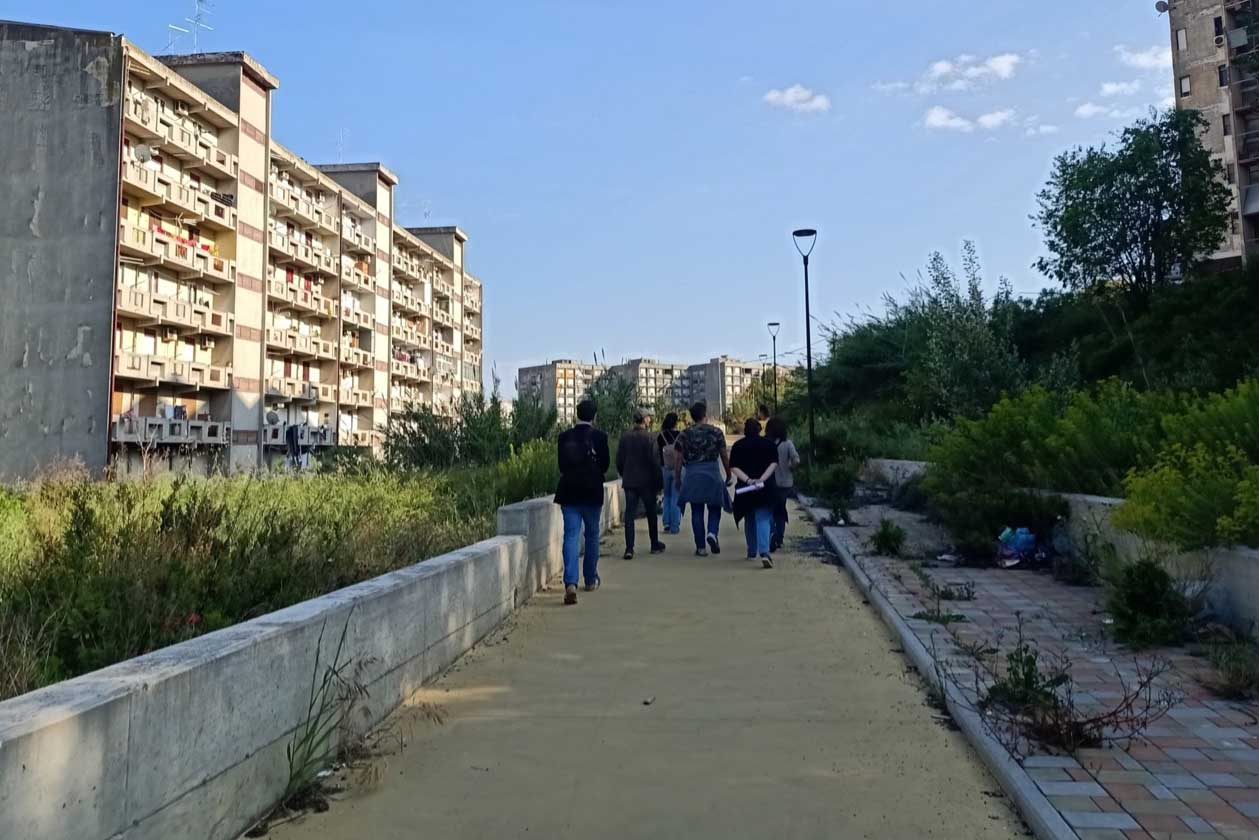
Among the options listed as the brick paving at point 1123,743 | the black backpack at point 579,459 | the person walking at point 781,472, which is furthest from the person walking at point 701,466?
the brick paving at point 1123,743

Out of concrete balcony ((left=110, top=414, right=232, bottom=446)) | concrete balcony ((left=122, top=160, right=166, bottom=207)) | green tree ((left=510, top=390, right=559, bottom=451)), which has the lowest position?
green tree ((left=510, top=390, right=559, bottom=451))

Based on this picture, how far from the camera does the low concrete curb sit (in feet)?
10.8

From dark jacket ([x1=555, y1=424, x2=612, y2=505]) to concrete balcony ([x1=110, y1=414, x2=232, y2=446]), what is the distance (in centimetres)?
2849

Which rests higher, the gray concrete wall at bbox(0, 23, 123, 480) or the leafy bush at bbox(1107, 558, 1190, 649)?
the gray concrete wall at bbox(0, 23, 123, 480)

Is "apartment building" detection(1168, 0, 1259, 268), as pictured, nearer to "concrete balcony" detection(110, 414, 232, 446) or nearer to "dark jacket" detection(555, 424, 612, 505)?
"dark jacket" detection(555, 424, 612, 505)

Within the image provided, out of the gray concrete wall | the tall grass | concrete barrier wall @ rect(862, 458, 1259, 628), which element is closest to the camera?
the tall grass

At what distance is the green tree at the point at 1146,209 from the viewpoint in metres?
35.6

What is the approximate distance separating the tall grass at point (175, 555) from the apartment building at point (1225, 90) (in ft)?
175

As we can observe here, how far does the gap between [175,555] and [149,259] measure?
35580 mm

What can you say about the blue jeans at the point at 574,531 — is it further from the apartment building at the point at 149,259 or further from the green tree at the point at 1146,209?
the green tree at the point at 1146,209

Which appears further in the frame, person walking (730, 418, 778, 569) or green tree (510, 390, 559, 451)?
green tree (510, 390, 559, 451)

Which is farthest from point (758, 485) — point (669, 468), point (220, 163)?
point (220, 163)

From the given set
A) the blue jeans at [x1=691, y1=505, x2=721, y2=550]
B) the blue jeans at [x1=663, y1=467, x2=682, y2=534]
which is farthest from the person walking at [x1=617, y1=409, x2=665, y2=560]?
the blue jeans at [x1=663, y1=467, x2=682, y2=534]

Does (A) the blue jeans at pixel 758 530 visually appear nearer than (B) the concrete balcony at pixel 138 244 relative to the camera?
Yes
